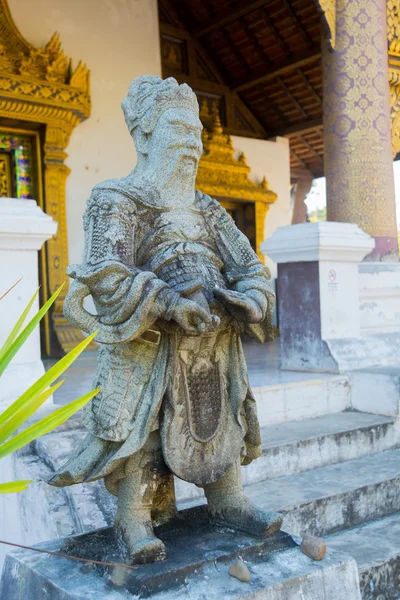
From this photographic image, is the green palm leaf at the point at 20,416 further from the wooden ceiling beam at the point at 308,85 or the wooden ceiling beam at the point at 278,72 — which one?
the wooden ceiling beam at the point at 308,85

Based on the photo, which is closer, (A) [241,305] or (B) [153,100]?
(A) [241,305]

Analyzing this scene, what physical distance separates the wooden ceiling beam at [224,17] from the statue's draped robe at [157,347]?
22.7 feet

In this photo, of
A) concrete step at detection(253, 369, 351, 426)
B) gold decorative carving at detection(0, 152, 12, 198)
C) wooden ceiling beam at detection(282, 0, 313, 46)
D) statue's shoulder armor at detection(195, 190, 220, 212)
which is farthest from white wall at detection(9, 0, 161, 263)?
statue's shoulder armor at detection(195, 190, 220, 212)

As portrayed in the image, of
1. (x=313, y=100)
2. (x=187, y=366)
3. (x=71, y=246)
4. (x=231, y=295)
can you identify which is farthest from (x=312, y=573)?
(x=313, y=100)

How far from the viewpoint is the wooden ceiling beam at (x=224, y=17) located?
325 inches

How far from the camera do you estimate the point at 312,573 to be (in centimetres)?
204

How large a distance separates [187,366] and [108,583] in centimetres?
71

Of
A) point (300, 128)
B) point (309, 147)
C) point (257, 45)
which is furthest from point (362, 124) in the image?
point (309, 147)

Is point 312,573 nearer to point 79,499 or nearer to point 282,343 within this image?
point 79,499

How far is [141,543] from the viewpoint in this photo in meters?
1.99

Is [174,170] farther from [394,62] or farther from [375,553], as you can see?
[394,62]

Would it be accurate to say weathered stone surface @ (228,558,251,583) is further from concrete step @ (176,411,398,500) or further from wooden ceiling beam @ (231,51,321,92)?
wooden ceiling beam @ (231,51,321,92)

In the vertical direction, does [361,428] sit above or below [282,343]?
below

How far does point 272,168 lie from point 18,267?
664cm
